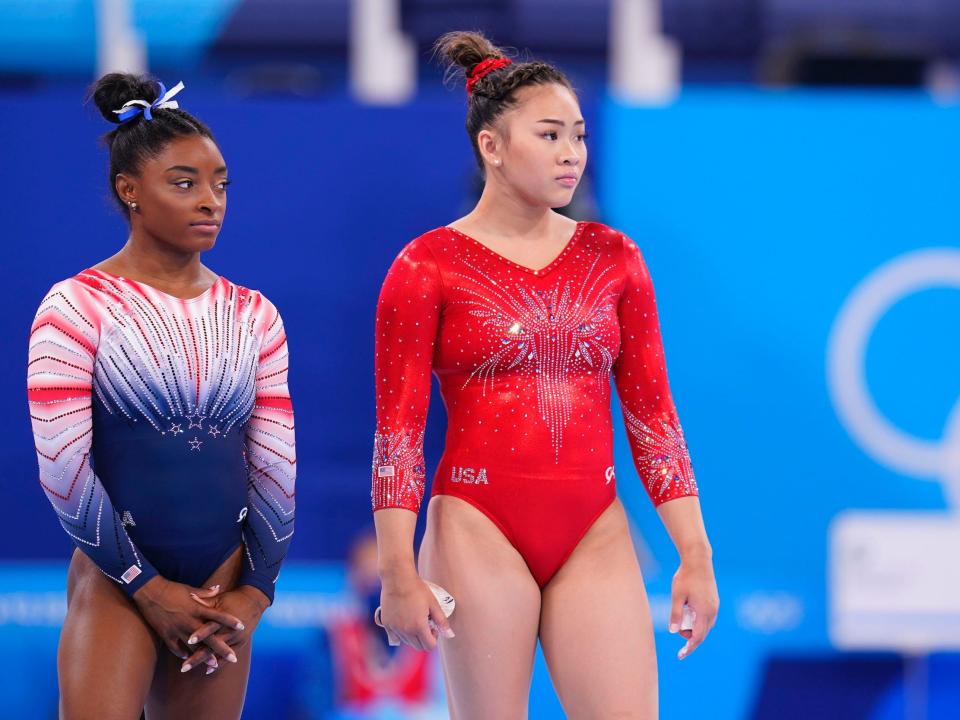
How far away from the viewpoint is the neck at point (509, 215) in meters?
3.00

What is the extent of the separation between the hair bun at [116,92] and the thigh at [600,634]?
4.36 feet

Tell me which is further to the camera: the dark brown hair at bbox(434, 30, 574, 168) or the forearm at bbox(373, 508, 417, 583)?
the dark brown hair at bbox(434, 30, 574, 168)

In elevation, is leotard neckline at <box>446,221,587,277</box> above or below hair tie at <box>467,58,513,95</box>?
below

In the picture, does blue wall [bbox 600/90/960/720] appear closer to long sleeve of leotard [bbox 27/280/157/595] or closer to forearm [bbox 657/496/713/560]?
forearm [bbox 657/496/713/560]

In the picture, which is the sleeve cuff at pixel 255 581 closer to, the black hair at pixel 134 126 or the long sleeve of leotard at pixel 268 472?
the long sleeve of leotard at pixel 268 472

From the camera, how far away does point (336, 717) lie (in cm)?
512

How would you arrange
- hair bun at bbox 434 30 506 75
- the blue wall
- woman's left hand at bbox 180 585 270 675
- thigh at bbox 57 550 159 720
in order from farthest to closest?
the blue wall
hair bun at bbox 434 30 506 75
woman's left hand at bbox 180 585 270 675
thigh at bbox 57 550 159 720

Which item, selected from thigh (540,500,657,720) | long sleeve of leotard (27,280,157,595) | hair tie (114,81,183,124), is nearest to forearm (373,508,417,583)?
thigh (540,500,657,720)

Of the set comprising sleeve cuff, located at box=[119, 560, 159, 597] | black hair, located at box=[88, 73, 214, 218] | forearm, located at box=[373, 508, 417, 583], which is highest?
black hair, located at box=[88, 73, 214, 218]

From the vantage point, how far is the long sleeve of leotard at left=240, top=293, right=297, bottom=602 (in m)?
2.82

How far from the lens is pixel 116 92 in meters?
2.86

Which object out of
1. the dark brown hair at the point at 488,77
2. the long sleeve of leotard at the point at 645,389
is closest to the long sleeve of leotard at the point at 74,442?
the dark brown hair at the point at 488,77

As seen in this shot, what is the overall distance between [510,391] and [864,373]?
130 inches

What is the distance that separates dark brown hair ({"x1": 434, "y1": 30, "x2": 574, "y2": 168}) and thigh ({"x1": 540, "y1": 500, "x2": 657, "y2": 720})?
94cm
